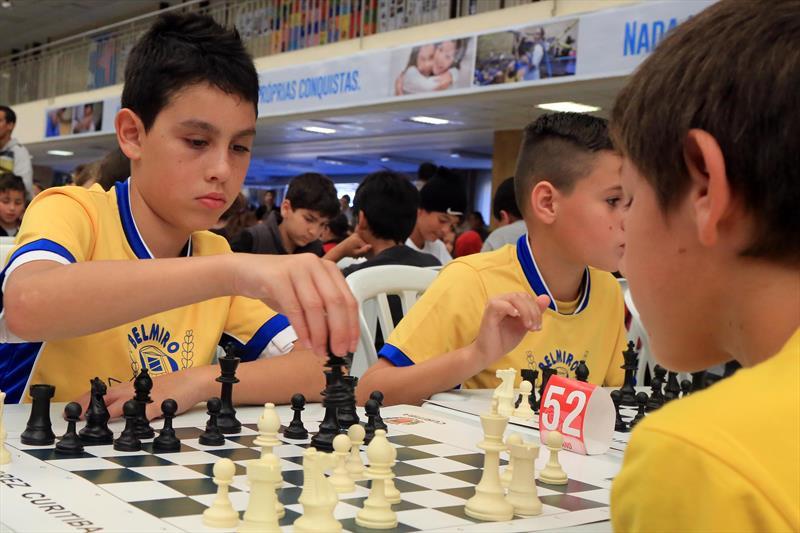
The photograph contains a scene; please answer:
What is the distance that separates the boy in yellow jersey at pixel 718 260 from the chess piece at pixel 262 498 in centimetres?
35

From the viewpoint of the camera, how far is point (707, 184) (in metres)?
0.77

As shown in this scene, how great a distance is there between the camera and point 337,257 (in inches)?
214

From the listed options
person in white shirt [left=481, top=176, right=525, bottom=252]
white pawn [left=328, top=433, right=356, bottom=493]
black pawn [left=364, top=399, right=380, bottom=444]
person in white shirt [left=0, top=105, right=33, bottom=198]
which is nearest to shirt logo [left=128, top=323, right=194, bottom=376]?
black pawn [left=364, top=399, right=380, bottom=444]

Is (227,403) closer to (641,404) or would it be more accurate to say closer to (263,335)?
(263,335)

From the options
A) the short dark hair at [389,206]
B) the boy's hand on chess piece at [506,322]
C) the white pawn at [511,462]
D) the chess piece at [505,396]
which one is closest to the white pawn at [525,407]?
the chess piece at [505,396]

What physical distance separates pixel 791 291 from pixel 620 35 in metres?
7.28

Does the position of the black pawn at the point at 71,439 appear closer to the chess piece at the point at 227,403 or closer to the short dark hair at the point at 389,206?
the chess piece at the point at 227,403

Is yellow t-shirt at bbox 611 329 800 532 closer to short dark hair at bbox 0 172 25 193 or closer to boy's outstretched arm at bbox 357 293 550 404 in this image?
boy's outstretched arm at bbox 357 293 550 404

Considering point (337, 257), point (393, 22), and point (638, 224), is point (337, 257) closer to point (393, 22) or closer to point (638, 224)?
point (638, 224)

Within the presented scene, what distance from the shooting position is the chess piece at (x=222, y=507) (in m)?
0.91

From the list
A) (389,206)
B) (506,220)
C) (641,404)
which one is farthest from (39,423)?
(506,220)

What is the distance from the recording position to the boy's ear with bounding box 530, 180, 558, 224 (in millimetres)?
2436

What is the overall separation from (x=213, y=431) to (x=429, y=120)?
1049 centimetres

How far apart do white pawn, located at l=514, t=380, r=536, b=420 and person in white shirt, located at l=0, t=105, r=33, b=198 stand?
6.08 meters
